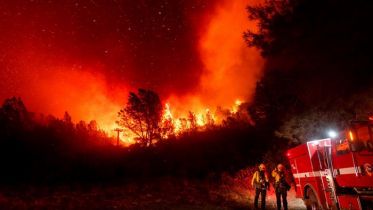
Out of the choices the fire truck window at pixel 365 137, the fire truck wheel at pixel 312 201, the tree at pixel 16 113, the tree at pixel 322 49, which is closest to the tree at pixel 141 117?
the tree at pixel 16 113

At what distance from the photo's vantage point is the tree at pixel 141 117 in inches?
1631

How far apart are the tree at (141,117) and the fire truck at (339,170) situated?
33921 mm

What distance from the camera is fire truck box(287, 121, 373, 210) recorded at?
536 centimetres

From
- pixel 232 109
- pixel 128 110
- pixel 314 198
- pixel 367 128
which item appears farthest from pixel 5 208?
pixel 232 109

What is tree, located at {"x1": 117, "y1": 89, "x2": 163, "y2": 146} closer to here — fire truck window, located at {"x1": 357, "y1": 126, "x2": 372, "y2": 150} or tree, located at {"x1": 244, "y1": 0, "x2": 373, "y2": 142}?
tree, located at {"x1": 244, "y1": 0, "x2": 373, "y2": 142}

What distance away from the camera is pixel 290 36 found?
968cm

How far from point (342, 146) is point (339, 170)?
2.27 feet

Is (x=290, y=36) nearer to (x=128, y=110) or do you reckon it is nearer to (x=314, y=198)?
(x=314, y=198)

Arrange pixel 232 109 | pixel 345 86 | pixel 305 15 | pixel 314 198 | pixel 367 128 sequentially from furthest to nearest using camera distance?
pixel 232 109
pixel 345 86
pixel 305 15
pixel 314 198
pixel 367 128

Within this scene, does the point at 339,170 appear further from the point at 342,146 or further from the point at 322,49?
the point at 322,49

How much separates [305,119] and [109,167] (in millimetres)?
16257

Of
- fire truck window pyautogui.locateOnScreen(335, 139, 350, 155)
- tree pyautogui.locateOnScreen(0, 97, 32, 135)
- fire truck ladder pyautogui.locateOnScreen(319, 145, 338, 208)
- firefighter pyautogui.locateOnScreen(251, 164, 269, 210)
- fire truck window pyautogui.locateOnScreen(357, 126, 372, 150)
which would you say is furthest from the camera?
tree pyautogui.locateOnScreen(0, 97, 32, 135)

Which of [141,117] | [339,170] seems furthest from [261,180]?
[141,117]

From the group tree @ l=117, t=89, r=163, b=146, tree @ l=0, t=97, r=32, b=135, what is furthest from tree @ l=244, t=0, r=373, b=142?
tree @ l=0, t=97, r=32, b=135
